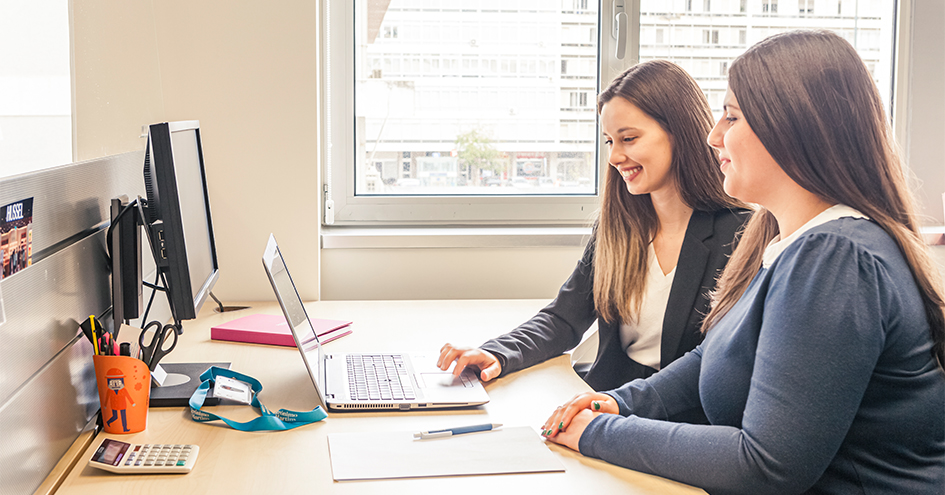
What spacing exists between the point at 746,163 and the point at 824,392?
345mm

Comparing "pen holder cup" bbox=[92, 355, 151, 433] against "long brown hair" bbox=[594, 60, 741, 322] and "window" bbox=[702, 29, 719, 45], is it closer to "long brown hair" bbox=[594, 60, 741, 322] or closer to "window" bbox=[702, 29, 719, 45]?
"long brown hair" bbox=[594, 60, 741, 322]

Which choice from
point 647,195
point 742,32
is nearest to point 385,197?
point 647,195

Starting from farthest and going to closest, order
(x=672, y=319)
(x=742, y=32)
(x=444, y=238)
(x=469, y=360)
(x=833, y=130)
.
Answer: (x=742, y=32), (x=444, y=238), (x=672, y=319), (x=469, y=360), (x=833, y=130)

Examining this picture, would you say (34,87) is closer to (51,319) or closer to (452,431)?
(51,319)

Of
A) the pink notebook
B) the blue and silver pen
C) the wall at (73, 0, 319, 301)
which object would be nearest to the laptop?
the blue and silver pen

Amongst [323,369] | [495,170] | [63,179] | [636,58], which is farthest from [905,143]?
[63,179]

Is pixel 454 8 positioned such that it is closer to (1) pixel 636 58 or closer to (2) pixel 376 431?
(1) pixel 636 58

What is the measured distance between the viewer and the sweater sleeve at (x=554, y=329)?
1416 millimetres

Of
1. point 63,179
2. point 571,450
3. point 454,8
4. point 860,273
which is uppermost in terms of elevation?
point 454,8

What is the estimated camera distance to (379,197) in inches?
96.3

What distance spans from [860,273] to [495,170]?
1.75 metres

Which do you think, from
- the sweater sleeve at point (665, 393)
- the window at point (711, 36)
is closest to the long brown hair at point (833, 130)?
the sweater sleeve at point (665, 393)

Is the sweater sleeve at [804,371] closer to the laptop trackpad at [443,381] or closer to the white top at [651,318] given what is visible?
the laptop trackpad at [443,381]

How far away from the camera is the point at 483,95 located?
8.09 ft
